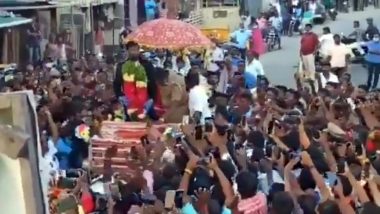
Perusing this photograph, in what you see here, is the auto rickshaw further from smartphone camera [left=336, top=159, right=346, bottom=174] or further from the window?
smartphone camera [left=336, top=159, right=346, bottom=174]

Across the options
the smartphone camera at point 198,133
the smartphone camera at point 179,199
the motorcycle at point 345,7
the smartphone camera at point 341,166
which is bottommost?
the motorcycle at point 345,7

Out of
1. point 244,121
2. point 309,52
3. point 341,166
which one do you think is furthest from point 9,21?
point 341,166

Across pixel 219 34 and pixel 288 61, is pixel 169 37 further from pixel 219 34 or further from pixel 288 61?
pixel 288 61

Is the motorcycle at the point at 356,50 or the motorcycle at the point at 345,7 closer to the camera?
the motorcycle at the point at 356,50

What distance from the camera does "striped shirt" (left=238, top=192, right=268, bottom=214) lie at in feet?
21.2

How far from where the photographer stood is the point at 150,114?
11.1m

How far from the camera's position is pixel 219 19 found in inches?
1193

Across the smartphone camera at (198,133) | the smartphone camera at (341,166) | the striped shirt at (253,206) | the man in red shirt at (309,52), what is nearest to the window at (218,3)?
the man in red shirt at (309,52)

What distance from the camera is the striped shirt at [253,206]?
6.45 metres

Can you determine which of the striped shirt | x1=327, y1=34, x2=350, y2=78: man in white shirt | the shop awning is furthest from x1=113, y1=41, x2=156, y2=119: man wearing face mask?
x1=327, y1=34, x2=350, y2=78: man in white shirt

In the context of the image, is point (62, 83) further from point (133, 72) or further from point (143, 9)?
point (143, 9)

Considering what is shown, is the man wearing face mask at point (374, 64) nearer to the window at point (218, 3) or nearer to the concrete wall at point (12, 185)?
the window at point (218, 3)

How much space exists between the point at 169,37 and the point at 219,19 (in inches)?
589

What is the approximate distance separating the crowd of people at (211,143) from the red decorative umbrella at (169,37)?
2.27 ft
